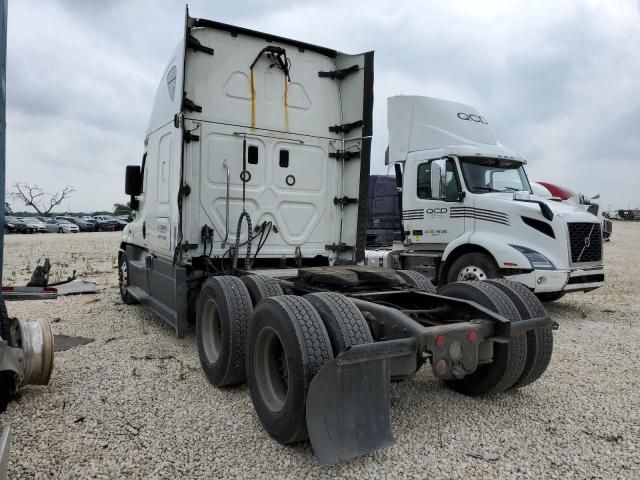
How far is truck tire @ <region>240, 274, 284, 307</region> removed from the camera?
4188mm

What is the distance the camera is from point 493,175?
8203 mm

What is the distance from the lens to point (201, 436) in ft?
10.6

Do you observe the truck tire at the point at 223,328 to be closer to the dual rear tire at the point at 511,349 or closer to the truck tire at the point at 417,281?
the truck tire at the point at 417,281

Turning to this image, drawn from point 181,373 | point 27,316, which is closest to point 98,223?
point 27,316

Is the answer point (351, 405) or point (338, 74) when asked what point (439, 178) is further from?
point (351, 405)

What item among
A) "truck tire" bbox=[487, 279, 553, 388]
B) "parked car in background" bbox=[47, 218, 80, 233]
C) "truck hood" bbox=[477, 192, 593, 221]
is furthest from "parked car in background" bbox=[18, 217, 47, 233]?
"truck tire" bbox=[487, 279, 553, 388]

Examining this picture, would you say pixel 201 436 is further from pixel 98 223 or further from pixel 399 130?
pixel 98 223

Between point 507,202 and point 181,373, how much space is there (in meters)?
5.46

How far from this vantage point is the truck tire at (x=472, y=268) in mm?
7441

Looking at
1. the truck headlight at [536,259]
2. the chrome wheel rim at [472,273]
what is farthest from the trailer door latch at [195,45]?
the truck headlight at [536,259]

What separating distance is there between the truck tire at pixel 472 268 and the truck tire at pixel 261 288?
13.0ft

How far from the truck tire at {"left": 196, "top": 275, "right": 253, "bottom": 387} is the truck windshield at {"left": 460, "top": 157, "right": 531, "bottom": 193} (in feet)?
16.7

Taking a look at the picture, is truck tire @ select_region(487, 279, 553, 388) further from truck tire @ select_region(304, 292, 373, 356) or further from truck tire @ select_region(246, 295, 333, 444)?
truck tire @ select_region(246, 295, 333, 444)

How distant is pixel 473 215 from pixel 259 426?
220 inches
